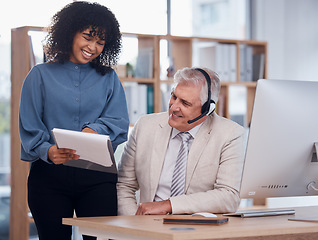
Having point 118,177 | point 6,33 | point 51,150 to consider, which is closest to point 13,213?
point 6,33

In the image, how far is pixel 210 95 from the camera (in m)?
2.13

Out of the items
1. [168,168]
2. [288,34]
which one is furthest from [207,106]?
[288,34]

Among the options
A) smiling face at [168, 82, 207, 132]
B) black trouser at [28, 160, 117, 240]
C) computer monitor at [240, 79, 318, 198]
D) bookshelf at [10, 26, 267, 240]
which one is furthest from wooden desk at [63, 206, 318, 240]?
bookshelf at [10, 26, 267, 240]

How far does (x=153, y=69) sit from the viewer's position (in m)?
4.66

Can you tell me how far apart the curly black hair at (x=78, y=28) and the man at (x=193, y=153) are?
1.10ft

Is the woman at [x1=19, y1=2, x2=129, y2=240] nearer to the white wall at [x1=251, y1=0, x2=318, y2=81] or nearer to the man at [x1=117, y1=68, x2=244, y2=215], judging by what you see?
the man at [x1=117, y1=68, x2=244, y2=215]

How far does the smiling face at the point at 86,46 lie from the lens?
2.05 meters

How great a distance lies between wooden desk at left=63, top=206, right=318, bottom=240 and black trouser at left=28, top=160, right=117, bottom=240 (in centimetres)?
28

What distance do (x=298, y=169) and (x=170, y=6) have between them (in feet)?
13.2

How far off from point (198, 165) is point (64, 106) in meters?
0.61

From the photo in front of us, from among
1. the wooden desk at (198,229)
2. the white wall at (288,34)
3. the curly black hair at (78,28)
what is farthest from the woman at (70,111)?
the white wall at (288,34)

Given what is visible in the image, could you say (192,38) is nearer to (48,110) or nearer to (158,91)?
(158,91)

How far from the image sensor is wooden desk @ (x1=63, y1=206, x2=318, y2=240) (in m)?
1.39

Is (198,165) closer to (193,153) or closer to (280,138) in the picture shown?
(193,153)
